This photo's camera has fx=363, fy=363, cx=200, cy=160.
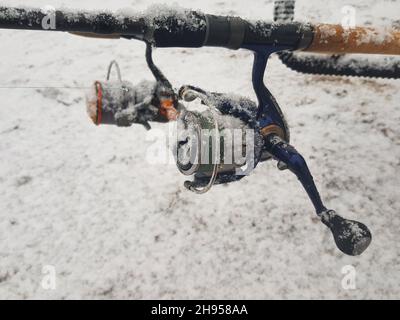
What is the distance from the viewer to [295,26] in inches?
83.5

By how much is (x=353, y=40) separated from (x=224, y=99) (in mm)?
913

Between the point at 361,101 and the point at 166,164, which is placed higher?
the point at 361,101

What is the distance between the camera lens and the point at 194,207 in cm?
336

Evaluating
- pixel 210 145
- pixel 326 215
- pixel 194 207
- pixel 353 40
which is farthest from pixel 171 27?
pixel 194 207

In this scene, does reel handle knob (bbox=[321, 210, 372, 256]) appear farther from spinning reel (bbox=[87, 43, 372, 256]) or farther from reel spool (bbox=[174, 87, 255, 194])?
reel spool (bbox=[174, 87, 255, 194])

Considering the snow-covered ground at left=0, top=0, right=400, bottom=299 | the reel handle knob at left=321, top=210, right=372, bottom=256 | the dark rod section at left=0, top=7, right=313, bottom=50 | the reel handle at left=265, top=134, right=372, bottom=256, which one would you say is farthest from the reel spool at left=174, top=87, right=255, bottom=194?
the snow-covered ground at left=0, top=0, right=400, bottom=299

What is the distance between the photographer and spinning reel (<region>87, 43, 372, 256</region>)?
2.10m

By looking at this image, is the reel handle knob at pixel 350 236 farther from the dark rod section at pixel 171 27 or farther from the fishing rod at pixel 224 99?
the dark rod section at pixel 171 27

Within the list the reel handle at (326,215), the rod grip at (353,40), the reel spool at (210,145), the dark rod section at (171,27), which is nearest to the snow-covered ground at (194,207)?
the reel handle at (326,215)

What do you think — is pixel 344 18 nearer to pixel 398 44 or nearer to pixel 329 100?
Answer: pixel 329 100

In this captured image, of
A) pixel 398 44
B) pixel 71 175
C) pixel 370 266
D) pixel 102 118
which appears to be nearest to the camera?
pixel 102 118

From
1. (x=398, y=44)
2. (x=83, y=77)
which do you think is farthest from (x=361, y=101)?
(x=83, y=77)

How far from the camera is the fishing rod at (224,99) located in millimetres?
1845

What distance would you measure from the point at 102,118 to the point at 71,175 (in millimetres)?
1806
